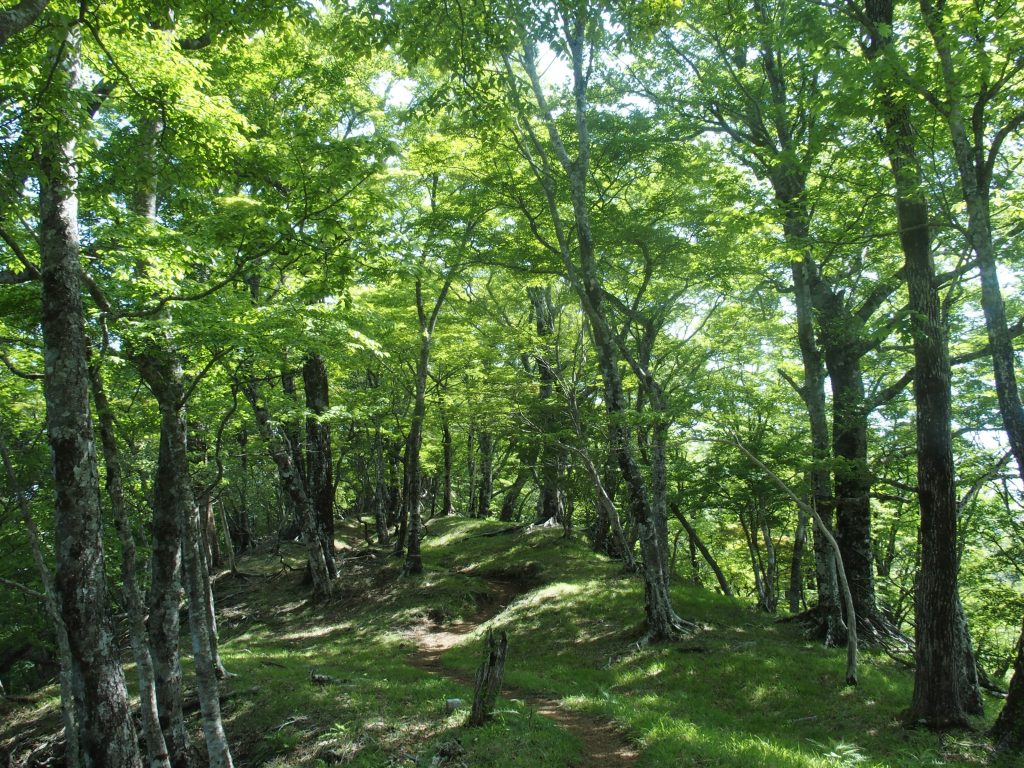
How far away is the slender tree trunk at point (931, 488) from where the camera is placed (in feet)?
24.3

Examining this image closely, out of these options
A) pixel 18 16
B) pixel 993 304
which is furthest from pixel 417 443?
pixel 18 16

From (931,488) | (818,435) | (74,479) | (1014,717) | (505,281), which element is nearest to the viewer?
(74,479)

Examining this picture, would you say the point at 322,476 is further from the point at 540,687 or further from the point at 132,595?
the point at 132,595

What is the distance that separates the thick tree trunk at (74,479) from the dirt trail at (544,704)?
4.82 m

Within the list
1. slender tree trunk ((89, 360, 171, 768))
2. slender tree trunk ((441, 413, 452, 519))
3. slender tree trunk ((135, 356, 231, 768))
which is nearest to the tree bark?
slender tree trunk ((135, 356, 231, 768))

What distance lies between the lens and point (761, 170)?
42.4ft

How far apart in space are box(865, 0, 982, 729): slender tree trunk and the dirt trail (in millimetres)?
3862

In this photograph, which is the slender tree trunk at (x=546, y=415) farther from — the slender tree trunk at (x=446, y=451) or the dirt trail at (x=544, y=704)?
the dirt trail at (x=544, y=704)

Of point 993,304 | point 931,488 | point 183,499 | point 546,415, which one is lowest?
point 931,488

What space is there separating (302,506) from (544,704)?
9.66m

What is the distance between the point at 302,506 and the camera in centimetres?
1648

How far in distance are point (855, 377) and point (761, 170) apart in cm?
489

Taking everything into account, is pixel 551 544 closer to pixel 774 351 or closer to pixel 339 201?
pixel 774 351

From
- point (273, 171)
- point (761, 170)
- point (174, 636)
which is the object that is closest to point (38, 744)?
point (174, 636)
